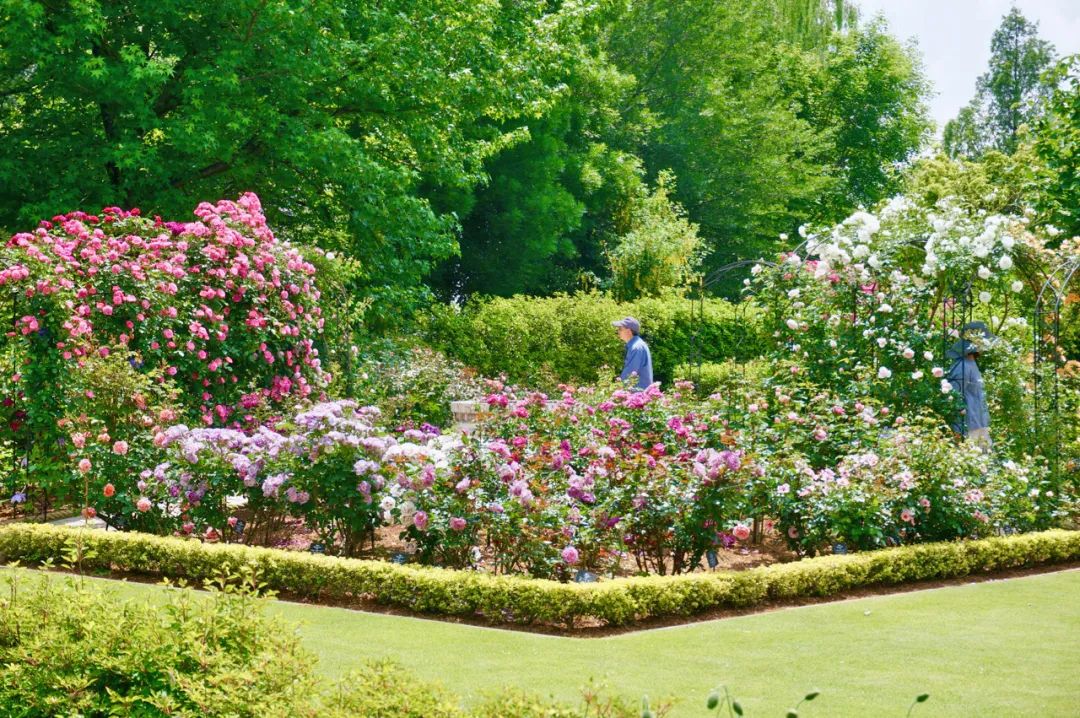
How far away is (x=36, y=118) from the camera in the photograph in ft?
46.1

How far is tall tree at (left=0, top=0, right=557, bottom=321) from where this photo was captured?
42.7 ft

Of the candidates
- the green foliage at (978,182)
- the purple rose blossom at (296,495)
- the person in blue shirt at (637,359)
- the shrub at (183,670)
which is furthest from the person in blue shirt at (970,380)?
the green foliage at (978,182)

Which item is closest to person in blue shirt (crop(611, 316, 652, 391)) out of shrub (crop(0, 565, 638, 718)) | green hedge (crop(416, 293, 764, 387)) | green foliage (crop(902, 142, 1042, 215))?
green hedge (crop(416, 293, 764, 387))

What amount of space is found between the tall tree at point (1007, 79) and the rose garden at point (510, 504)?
2926 cm

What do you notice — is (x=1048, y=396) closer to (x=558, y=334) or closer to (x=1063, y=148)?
(x=1063, y=148)

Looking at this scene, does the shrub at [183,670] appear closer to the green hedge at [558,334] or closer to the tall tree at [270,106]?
the tall tree at [270,106]

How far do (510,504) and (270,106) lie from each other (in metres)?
9.03

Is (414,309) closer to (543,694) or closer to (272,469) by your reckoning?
(272,469)

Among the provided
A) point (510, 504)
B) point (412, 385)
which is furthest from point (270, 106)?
point (510, 504)

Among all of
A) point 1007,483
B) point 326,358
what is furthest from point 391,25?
point 1007,483

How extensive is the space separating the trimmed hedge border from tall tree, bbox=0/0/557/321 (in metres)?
6.80

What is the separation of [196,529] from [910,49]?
33552 mm

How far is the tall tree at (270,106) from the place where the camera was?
1302cm

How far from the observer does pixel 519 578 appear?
20.9ft
